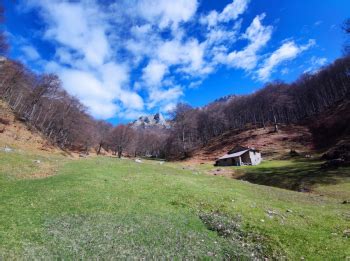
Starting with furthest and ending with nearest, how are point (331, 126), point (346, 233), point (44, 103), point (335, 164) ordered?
point (331, 126) < point (44, 103) < point (335, 164) < point (346, 233)

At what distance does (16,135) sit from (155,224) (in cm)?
5998

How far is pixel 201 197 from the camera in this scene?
28.6m

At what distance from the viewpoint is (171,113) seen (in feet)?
453

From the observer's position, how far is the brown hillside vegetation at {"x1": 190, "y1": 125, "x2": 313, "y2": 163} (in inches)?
3930

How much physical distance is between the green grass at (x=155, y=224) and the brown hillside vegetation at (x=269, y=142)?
71075 mm

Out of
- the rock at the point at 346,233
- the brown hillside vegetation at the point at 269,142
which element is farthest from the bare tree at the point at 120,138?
the rock at the point at 346,233

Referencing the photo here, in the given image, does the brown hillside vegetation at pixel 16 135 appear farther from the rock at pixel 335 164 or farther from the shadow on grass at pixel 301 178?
the rock at pixel 335 164

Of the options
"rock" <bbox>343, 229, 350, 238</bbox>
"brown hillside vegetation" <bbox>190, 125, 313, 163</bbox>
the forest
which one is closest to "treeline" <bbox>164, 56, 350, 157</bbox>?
the forest

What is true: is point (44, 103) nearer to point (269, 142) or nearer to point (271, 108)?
point (269, 142)

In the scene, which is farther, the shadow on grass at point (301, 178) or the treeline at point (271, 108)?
the treeline at point (271, 108)

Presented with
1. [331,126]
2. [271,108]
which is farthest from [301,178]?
[271,108]

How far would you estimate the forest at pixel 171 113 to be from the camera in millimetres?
94625

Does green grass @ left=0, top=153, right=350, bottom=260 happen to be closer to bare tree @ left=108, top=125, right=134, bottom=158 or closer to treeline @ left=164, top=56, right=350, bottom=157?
bare tree @ left=108, top=125, right=134, bottom=158

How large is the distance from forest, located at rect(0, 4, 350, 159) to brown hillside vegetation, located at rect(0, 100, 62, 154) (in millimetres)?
4952
